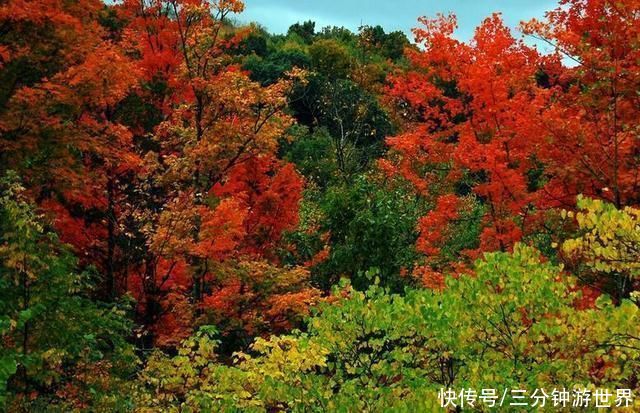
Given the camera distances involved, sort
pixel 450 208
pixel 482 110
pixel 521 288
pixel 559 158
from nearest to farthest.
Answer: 1. pixel 521 288
2. pixel 559 158
3. pixel 482 110
4. pixel 450 208

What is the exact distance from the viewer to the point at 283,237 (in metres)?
21.0

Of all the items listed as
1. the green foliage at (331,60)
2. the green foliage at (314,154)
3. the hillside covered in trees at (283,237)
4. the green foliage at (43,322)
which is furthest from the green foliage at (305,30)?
the green foliage at (43,322)

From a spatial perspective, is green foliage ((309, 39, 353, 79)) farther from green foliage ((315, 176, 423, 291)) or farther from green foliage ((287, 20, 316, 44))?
green foliage ((315, 176, 423, 291))

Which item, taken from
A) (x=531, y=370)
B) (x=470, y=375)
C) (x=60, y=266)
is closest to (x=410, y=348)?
(x=470, y=375)

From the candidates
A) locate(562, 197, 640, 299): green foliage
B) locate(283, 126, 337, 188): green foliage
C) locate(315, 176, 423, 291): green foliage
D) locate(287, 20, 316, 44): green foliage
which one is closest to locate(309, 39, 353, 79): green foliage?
locate(283, 126, 337, 188): green foliage

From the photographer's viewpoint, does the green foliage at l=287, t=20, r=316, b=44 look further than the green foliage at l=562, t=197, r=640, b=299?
Yes

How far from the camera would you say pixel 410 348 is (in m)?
7.90

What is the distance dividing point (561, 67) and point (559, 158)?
12.1 ft

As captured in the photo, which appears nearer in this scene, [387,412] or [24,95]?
[387,412]

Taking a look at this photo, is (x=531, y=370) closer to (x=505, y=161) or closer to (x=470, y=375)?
(x=470, y=375)

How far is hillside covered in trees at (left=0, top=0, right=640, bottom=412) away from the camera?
7023 mm

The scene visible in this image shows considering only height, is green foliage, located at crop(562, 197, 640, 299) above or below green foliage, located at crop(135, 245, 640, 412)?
above

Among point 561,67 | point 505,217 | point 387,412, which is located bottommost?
point 387,412

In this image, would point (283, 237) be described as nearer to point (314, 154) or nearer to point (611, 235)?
point (611, 235)
